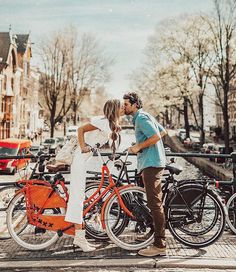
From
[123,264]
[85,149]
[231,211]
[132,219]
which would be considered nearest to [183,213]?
[132,219]

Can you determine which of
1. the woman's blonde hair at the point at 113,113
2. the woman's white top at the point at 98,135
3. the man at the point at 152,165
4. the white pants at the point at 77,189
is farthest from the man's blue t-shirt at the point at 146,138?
the white pants at the point at 77,189

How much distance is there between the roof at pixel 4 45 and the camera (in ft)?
154

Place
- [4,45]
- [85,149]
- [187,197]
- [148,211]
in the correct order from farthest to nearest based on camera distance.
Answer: [4,45] → [187,197] → [148,211] → [85,149]

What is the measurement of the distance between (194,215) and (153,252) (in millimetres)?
694

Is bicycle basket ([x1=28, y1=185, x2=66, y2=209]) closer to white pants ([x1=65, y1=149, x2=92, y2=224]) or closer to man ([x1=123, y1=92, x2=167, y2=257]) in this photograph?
white pants ([x1=65, y1=149, x2=92, y2=224])

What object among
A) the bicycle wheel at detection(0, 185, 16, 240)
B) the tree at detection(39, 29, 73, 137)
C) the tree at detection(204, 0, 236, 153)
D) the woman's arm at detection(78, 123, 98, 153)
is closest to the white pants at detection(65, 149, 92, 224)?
the woman's arm at detection(78, 123, 98, 153)

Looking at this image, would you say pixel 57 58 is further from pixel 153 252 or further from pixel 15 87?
pixel 153 252

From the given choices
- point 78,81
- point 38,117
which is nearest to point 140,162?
point 78,81

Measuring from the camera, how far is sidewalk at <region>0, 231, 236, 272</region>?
4465mm

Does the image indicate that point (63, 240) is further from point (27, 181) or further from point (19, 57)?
point (19, 57)

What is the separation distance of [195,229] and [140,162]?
1.03m

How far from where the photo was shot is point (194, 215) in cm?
511

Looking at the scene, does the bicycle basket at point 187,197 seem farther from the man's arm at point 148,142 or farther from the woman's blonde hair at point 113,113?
the woman's blonde hair at point 113,113

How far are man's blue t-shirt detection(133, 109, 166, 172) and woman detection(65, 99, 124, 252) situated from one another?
0.22 metres
